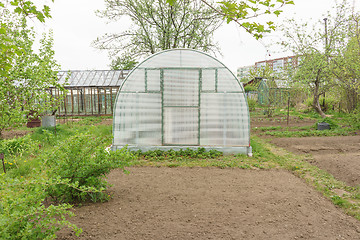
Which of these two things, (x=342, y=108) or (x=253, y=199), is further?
(x=342, y=108)

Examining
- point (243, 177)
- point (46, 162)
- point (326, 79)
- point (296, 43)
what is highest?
point (296, 43)

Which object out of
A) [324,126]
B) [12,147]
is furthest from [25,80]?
[324,126]

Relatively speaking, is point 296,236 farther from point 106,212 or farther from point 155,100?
point 155,100

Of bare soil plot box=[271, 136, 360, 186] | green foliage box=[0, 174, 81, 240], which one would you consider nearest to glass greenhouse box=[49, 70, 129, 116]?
bare soil plot box=[271, 136, 360, 186]

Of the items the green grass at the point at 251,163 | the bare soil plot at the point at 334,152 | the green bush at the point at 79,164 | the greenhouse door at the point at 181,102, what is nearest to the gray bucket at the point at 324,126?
the bare soil plot at the point at 334,152

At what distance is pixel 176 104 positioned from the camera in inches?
293

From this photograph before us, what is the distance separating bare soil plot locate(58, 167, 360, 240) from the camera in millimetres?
3133

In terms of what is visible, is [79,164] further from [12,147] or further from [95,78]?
[95,78]

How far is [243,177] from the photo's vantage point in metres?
5.53

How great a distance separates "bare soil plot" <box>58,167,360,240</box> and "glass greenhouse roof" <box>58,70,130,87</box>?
47.8 ft

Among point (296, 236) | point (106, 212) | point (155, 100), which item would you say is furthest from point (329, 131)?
point (106, 212)

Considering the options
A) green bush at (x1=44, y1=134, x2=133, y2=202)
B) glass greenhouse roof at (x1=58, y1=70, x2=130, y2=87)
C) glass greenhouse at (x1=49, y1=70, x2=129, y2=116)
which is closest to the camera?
green bush at (x1=44, y1=134, x2=133, y2=202)

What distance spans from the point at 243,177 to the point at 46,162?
3896 mm

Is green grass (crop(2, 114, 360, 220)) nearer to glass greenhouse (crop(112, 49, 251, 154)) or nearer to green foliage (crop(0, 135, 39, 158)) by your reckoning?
green foliage (crop(0, 135, 39, 158))
